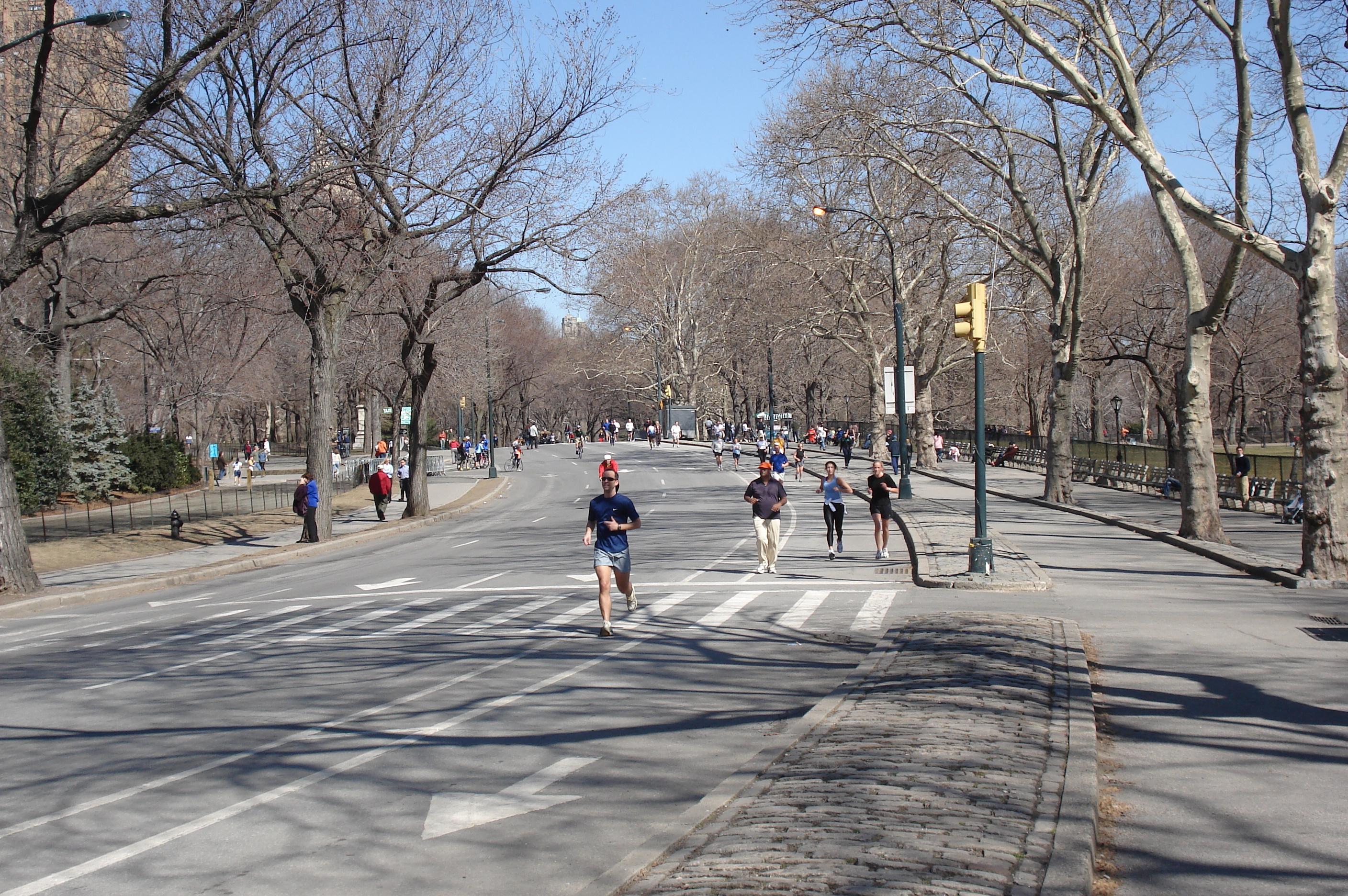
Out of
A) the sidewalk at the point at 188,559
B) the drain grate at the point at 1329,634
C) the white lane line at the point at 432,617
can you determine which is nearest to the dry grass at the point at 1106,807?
the drain grate at the point at 1329,634

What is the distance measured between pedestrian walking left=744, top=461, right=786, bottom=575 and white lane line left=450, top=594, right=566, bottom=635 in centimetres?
352

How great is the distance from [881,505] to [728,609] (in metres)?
6.63

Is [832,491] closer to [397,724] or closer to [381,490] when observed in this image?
[397,724]

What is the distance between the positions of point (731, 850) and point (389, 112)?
26.6 metres

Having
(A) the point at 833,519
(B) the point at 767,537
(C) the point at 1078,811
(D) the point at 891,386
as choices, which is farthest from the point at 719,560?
(D) the point at 891,386

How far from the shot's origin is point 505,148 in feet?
99.5

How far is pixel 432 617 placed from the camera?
15141 mm

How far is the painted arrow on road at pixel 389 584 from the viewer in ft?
63.3

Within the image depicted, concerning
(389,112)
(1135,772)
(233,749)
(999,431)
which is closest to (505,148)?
(389,112)

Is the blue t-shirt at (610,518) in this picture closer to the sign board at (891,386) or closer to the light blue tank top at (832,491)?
the light blue tank top at (832,491)

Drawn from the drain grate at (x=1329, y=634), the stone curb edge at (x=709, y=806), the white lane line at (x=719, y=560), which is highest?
the stone curb edge at (x=709, y=806)

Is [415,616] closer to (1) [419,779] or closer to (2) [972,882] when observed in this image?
(1) [419,779]

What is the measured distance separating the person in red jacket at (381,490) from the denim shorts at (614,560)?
79.5 ft

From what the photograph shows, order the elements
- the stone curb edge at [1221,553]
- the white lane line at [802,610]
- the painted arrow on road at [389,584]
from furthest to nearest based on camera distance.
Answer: the painted arrow on road at [389,584], the stone curb edge at [1221,553], the white lane line at [802,610]
